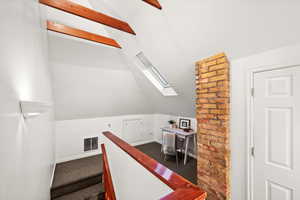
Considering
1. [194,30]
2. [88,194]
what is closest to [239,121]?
[194,30]

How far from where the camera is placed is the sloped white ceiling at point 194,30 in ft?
3.78

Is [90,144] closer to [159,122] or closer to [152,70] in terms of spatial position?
[159,122]

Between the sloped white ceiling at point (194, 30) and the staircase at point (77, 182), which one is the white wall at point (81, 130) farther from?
the sloped white ceiling at point (194, 30)

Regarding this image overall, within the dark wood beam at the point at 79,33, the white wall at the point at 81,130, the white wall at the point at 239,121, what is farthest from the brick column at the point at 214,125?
the dark wood beam at the point at 79,33

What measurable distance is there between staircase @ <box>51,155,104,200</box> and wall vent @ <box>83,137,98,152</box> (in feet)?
1.75

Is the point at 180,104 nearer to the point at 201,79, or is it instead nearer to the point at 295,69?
the point at 201,79

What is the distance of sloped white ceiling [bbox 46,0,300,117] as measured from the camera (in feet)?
3.78

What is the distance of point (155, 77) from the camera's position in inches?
140

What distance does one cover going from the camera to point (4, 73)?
560 millimetres

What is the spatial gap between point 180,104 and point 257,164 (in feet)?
7.02

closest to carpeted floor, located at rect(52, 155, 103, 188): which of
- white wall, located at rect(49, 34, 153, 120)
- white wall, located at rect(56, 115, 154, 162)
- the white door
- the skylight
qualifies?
white wall, located at rect(56, 115, 154, 162)

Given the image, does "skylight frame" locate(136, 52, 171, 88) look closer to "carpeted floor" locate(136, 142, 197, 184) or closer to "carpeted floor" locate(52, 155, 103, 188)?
"carpeted floor" locate(136, 142, 197, 184)

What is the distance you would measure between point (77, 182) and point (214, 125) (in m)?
2.80

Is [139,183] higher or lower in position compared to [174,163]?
higher
